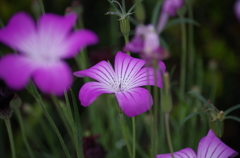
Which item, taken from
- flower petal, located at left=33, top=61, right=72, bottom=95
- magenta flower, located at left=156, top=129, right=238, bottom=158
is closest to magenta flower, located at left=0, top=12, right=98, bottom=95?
flower petal, located at left=33, top=61, right=72, bottom=95

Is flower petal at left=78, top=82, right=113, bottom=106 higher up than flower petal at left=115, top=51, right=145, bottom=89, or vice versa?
flower petal at left=115, top=51, right=145, bottom=89

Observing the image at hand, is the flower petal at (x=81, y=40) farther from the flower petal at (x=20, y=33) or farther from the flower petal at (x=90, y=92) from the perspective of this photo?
the flower petal at (x=90, y=92)

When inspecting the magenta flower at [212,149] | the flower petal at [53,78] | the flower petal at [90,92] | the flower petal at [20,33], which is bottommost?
the magenta flower at [212,149]

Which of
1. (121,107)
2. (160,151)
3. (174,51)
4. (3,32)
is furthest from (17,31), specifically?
(174,51)

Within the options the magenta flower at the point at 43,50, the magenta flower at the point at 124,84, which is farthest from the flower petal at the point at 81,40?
the magenta flower at the point at 124,84

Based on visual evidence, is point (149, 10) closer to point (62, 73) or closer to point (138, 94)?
point (138, 94)

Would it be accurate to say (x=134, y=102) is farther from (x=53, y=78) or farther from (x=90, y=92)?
(x=53, y=78)

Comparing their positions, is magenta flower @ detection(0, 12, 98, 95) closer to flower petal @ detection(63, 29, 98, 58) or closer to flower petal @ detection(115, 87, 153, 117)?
flower petal @ detection(63, 29, 98, 58)

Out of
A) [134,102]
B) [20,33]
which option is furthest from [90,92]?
[20,33]
